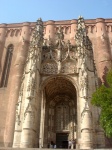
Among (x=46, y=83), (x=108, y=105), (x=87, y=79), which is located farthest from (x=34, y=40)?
(x=108, y=105)

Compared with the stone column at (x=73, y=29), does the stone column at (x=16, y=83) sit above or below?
below

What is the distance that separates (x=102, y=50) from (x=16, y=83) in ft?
40.7

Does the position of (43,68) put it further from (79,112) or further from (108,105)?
(108,105)

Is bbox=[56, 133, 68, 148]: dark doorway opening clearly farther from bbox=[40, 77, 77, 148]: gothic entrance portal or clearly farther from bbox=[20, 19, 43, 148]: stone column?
bbox=[20, 19, 43, 148]: stone column

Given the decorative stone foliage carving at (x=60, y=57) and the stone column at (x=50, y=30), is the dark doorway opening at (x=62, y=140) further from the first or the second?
the stone column at (x=50, y=30)

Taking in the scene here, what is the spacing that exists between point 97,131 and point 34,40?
11359 mm

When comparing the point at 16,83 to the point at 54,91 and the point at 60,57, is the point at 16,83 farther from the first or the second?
the point at 60,57

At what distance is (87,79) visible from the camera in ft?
61.1

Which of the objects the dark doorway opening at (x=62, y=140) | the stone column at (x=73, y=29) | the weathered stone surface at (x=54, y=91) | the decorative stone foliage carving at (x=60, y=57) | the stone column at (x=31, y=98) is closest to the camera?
the stone column at (x=31, y=98)

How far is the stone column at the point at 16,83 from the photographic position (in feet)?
76.3

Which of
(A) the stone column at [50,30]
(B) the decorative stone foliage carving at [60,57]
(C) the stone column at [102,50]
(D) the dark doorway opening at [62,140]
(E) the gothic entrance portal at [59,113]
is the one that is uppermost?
(A) the stone column at [50,30]

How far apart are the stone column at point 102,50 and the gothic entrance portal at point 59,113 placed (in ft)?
19.3

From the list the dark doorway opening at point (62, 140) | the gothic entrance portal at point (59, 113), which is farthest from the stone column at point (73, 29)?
the dark doorway opening at point (62, 140)

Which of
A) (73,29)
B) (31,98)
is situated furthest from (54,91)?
(73,29)
